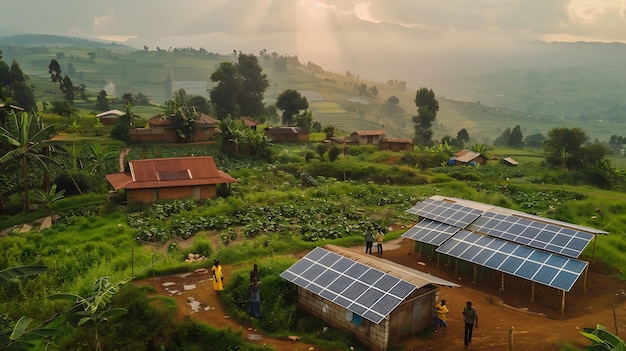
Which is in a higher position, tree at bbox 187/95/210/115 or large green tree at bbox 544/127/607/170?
tree at bbox 187/95/210/115

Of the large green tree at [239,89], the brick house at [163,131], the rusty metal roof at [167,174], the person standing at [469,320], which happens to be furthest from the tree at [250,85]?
the person standing at [469,320]

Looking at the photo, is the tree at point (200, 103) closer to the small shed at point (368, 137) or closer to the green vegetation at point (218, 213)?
the green vegetation at point (218, 213)

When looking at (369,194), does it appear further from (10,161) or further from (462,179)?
(10,161)

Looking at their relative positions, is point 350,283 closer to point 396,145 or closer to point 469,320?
point 469,320

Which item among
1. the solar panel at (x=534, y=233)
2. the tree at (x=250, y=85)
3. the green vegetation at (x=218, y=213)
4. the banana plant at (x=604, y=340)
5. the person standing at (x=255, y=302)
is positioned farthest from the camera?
the tree at (x=250, y=85)

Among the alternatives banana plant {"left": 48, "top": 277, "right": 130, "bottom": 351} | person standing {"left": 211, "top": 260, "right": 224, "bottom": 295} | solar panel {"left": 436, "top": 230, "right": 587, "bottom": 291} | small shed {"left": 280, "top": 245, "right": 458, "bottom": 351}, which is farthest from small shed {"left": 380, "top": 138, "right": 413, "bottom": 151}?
banana plant {"left": 48, "top": 277, "right": 130, "bottom": 351}

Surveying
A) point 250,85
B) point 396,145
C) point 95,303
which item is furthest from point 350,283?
point 250,85

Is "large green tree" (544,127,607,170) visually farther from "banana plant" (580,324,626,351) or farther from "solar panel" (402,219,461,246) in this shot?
"banana plant" (580,324,626,351)

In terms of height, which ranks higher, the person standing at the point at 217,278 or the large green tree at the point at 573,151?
the large green tree at the point at 573,151
